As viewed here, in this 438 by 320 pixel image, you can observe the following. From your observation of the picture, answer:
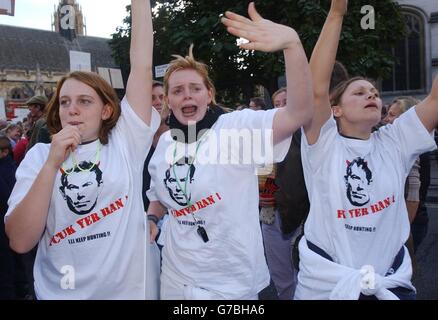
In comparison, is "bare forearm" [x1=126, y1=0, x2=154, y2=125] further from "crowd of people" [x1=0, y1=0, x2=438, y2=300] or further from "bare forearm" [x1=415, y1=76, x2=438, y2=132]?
"bare forearm" [x1=415, y1=76, x2=438, y2=132]

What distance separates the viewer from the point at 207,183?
222 cm

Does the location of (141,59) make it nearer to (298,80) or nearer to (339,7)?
(298,80)

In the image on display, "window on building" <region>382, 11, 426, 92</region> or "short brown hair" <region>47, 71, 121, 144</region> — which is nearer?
"short brown hair" <region>47, 71, 121, 144</region>

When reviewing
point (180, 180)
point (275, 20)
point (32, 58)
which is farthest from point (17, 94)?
point (180, 180)

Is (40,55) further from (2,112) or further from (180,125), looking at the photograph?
(180,125)

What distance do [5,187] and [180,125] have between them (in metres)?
2.55

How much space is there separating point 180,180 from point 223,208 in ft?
0.75

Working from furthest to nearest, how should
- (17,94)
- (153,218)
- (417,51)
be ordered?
(17,94) → (417,51) → (153,218)

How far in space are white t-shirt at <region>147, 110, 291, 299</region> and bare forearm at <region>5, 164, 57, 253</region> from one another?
0.54 metres

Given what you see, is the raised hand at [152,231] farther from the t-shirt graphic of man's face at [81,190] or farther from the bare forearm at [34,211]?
the bare forearm at [34,211]

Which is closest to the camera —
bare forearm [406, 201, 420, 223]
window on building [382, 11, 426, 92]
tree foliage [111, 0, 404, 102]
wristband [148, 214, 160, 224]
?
wristband [148, 214, 160, 224]

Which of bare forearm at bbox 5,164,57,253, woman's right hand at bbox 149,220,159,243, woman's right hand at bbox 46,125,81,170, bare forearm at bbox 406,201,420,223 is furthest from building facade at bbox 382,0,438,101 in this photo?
bare forearm at bbox 5,164,57,253

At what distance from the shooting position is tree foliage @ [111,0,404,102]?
41.1 feet

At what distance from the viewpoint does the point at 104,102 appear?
2283mm
